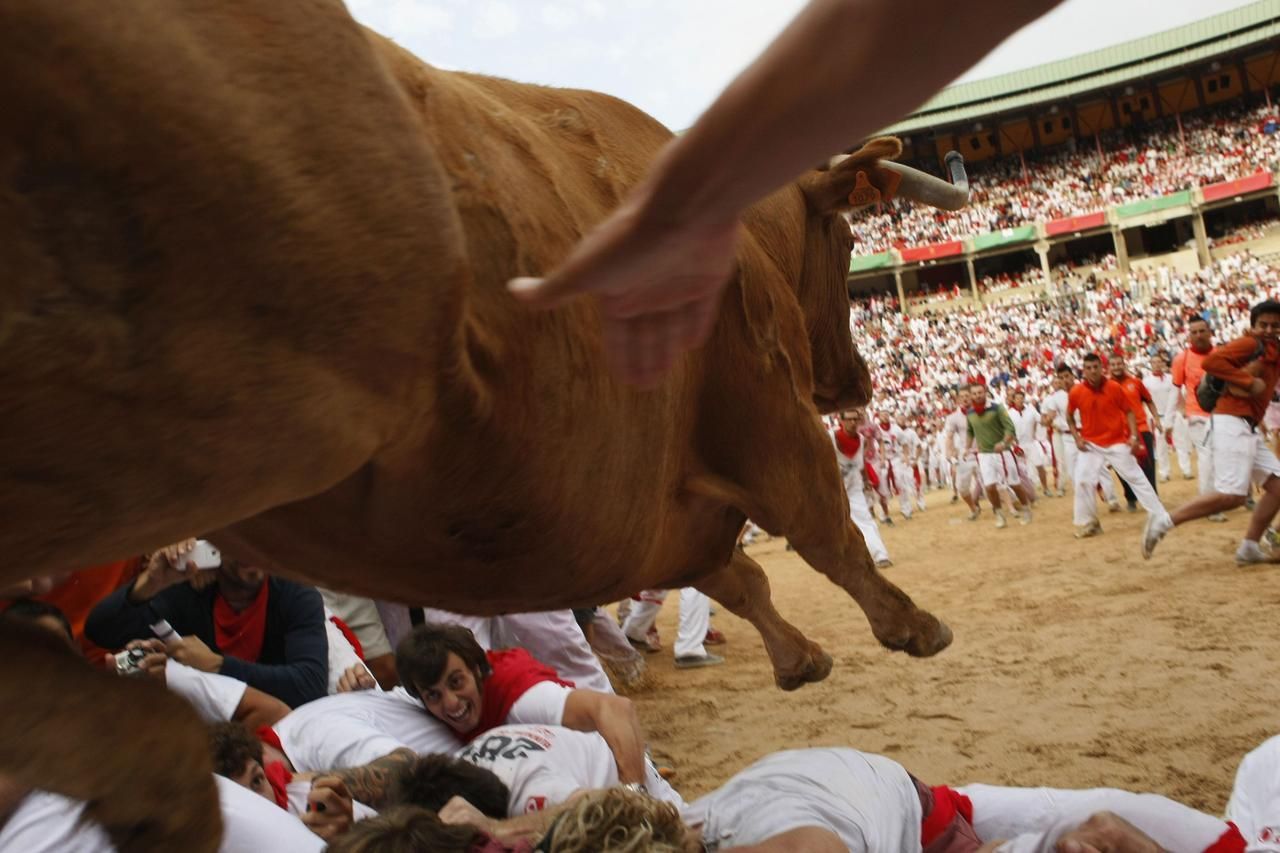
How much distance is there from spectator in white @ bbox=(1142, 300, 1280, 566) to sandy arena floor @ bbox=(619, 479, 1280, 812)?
0.54 meters

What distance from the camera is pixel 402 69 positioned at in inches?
74.9

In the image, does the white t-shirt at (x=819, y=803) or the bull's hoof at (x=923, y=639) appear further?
the bull's hoof at (x=923, y=639)

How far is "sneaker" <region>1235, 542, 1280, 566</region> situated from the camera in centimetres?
883

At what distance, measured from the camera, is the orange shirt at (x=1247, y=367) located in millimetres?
8719

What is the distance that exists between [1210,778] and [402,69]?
460 cm

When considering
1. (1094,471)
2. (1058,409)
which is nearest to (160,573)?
(1094,471)

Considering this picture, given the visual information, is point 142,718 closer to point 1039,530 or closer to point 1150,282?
point 1039,530

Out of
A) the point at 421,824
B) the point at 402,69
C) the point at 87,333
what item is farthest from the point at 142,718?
the point at 421,824

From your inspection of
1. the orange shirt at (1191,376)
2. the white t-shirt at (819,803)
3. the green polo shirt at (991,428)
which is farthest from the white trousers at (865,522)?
the white t-shirt at (819,803)

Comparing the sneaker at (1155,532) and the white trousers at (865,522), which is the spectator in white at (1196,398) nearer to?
the sneaker at (1155,532)

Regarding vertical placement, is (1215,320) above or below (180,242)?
below

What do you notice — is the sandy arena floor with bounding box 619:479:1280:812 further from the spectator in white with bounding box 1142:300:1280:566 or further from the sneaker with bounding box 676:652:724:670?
the spectator in white with bounding box 1142:300:1280:566

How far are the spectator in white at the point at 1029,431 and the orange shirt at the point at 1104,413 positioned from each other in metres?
6.34

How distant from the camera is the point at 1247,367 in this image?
881 centimetres
